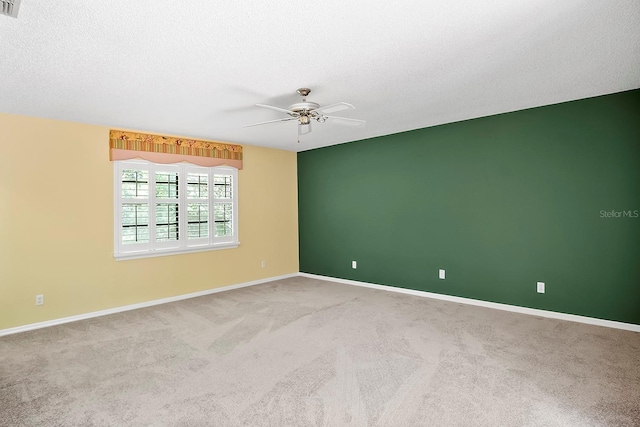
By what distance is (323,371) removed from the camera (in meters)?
2.82

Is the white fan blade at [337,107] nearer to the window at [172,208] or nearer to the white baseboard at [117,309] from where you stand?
the window at [172,208]

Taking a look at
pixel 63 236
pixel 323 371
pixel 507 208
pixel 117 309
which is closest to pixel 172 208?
pixel 63 236

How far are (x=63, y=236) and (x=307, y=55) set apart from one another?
371 centimetres

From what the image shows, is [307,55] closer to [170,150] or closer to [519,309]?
[170,150]

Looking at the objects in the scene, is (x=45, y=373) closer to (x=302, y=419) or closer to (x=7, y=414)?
(x=7, y=414)

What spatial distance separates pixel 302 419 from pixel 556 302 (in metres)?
3.38

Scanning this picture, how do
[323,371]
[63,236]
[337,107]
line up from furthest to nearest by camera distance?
[63,236] < [337,107] < [323,371]

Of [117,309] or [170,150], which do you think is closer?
[117,309]

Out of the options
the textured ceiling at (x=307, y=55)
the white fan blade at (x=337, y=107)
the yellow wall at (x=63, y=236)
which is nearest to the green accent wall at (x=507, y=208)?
the textured ceiling at (x=307, y=55)

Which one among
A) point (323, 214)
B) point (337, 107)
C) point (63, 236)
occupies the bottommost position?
point (63, 236)

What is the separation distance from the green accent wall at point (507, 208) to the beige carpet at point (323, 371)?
1.61ft

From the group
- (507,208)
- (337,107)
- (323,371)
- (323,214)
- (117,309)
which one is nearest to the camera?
(323,371)

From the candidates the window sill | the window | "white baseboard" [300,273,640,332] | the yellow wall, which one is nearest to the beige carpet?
"white baseboard" [300,273,640,332]

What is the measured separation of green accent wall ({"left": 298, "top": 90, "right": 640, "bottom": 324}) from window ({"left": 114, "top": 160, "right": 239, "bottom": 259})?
1.89 metres
